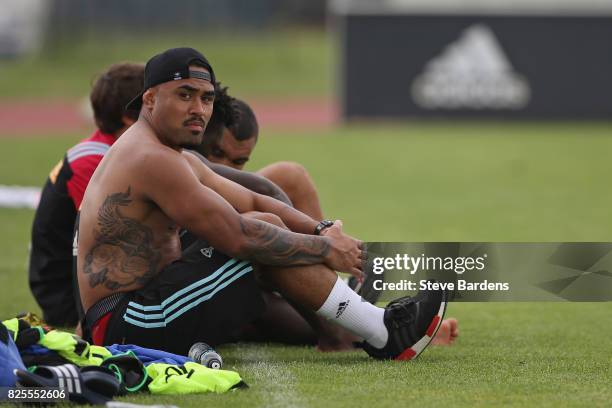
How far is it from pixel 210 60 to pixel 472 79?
13100 millimetres

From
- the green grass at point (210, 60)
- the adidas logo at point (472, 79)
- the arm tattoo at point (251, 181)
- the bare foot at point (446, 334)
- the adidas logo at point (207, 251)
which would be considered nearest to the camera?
the adidas logo at point (207, 251)

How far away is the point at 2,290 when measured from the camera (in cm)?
824

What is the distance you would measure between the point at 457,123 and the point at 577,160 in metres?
5.98

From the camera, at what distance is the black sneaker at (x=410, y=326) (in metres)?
5.74

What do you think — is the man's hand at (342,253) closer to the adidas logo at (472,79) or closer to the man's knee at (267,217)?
the man's knee at (267,217)

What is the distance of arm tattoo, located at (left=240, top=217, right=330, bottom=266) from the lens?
5.45 m

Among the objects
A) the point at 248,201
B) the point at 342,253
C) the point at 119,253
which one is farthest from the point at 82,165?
the point at 342,253

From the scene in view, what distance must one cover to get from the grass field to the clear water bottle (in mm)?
177

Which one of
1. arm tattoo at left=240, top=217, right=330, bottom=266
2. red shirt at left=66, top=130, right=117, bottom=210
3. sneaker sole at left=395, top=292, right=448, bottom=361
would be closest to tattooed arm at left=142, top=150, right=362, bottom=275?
arm tattoo at left=240, top=217, right=330, bottom=266

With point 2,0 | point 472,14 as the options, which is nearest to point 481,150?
point 472,14

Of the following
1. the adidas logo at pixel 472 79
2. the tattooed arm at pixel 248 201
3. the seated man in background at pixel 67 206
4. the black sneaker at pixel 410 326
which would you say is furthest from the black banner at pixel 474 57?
the black sneaker at pixel 410 326

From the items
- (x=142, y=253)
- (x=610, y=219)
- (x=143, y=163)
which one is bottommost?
(x=610, y=219)

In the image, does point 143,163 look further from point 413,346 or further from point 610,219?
point 610,219

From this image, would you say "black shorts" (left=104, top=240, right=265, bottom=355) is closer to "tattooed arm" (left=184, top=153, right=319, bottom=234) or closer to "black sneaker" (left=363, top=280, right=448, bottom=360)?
"tattooed arm" (left=184, top=153, right=319, bottom=234)
